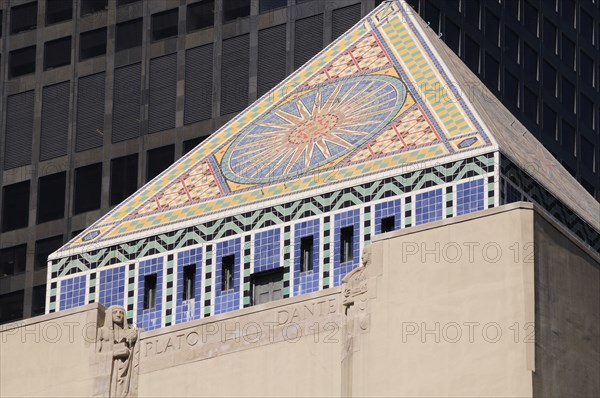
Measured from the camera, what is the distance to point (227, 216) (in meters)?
52.3

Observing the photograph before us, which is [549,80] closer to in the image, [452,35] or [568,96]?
[568,96]

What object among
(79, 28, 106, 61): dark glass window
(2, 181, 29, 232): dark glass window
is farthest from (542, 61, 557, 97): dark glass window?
(2, 181, 29, 232): dark glass window

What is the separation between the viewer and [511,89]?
84312 millimetres

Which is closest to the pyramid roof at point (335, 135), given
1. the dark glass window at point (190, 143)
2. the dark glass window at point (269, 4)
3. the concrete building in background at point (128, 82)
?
the concrete building in background at point (128, 82)

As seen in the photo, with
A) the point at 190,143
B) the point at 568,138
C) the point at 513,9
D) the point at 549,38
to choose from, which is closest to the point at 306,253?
the point at 190,143

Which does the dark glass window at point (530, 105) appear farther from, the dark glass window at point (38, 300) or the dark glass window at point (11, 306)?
the dark glass window at point (11, 306)

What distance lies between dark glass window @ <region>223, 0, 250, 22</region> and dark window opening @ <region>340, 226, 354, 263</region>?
2822 cm

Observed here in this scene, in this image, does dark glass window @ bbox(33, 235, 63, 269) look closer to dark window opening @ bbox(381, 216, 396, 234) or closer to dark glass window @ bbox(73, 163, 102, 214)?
dark glass window @ bbox(73, 163, 102, 214)

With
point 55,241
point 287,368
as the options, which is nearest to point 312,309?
point 287,368

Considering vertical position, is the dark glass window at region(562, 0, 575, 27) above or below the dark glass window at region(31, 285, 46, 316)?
above

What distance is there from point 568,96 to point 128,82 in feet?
51.5

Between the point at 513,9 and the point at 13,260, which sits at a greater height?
the point at 513,9

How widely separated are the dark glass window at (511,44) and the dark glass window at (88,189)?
1341cm

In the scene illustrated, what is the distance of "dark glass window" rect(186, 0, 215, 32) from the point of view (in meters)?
79.6
